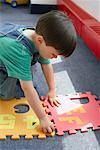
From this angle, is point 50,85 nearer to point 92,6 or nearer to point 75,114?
point 75,114

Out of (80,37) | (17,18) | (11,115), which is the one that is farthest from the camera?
(17,18)

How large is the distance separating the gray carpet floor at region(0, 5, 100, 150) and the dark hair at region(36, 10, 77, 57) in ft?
0.86

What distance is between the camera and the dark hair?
0.79 metres

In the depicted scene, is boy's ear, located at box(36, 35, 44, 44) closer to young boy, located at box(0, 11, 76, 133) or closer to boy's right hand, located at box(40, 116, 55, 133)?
young boy, located at box(0, 11, 76, 133)

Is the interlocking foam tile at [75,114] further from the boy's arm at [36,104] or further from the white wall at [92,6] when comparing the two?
the white wall at [92,6]

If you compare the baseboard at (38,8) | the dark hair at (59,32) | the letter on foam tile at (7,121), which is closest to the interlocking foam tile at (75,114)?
the letter on foam tile at (7,121)

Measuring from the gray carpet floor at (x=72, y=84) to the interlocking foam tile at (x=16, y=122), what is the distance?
0.02 metres

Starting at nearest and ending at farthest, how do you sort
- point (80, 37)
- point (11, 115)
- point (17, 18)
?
point (11, 115) < point (80, 37) < point (17, 18)

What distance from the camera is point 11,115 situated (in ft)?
3.19

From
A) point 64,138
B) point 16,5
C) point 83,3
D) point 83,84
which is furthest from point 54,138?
point 16,5

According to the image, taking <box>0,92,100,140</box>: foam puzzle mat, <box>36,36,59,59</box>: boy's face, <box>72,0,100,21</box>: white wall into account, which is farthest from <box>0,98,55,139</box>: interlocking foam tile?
<box>72,0,100,21</box>: white wall

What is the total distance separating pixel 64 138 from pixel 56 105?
18cm

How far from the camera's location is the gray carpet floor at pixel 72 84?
33.0 inches

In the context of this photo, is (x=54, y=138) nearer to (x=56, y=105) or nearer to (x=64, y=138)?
(x=64, y=138)
